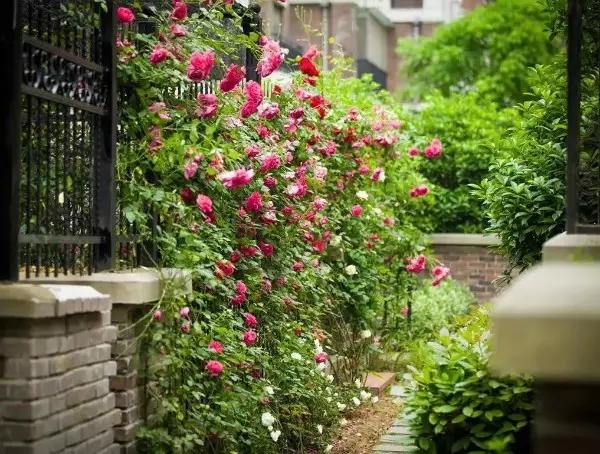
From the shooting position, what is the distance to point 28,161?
5348 millimetres

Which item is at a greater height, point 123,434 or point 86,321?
point 86,321

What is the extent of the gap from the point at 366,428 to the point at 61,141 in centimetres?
414

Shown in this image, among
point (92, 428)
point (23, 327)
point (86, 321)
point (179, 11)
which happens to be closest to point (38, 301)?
point (23, 327)

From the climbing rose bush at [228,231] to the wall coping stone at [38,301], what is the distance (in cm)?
92

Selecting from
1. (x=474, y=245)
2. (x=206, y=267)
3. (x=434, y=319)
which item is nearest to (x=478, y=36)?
(x=474, y=245)

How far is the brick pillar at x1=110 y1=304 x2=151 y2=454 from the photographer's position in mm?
5797

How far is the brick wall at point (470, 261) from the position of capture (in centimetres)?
1853

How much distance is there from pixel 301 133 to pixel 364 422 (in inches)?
94.4

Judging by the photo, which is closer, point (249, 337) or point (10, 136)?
point (10, 136)

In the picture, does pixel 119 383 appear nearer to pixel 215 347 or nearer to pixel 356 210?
pixel 215 347

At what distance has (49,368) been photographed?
Result: 4.90m

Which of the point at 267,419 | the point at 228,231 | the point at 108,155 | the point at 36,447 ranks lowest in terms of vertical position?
the point at 267,419

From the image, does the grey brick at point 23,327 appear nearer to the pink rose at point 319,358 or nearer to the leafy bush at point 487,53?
the pink rose at point 319,358

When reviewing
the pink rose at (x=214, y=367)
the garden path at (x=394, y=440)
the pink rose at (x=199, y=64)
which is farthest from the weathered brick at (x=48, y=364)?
the garden path at (x=394, y=440)
